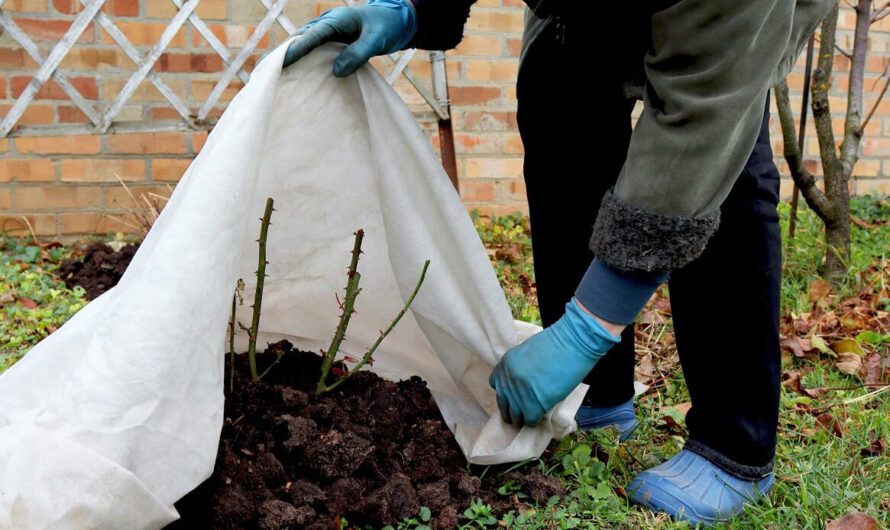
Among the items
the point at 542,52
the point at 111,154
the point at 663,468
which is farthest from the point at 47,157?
the point at 663,468

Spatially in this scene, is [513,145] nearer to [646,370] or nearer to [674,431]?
[646,370]

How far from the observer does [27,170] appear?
3.18 m

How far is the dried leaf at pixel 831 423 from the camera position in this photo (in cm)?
175

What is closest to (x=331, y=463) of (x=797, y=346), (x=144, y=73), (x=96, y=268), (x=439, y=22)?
(x=439, y=22)

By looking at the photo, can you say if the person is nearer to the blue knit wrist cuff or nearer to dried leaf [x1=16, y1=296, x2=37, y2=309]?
the blue knit wrist cuff

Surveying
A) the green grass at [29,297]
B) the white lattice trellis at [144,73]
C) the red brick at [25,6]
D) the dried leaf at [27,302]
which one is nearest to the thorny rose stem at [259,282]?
the green grass at [29,297]

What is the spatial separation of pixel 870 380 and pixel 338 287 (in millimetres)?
1317

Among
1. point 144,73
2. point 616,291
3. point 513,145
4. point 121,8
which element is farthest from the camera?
A: point 513,145

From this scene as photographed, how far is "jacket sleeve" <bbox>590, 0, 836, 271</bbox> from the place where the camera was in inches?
44.3

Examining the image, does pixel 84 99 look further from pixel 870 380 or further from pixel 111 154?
pixel 870 380

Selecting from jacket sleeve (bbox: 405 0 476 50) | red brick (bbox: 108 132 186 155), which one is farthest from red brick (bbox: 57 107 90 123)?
jacket sleeve (bbox: 405 0 476 50)

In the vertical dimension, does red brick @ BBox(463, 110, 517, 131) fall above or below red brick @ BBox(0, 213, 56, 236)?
above

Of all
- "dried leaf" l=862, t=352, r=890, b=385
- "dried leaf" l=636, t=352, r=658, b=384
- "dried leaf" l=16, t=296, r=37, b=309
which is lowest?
"dried leaf" l=862, t=352, r=890, b=385

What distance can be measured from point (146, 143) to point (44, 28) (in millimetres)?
515
